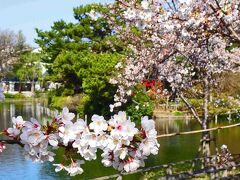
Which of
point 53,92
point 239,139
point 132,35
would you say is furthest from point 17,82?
point 132,35

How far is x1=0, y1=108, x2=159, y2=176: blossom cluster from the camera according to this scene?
2.35 metres

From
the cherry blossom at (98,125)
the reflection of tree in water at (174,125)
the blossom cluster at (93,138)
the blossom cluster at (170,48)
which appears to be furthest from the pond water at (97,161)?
the cherry blossom at (98,125)

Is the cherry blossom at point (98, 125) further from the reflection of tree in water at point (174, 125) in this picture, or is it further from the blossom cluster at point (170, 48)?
the reflection of tree in water at point (174, 125)

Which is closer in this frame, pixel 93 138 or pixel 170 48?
pixel 93 138

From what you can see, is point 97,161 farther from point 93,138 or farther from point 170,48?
point 93,138

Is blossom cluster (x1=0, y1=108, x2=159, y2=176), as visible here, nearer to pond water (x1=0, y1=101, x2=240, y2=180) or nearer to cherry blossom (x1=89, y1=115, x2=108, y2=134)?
cherry blossom (x1=89, y1=115, x2=108, y2=134)

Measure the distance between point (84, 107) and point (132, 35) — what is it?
1995cm

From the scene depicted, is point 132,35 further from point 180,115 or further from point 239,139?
point 180,115

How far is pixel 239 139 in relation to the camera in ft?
74.4

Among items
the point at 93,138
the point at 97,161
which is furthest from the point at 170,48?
the point at 93,138

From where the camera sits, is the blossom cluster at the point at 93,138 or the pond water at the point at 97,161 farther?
the pond water at the point at 97,161

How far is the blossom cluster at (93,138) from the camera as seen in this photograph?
235 cm

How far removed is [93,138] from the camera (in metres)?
2.40

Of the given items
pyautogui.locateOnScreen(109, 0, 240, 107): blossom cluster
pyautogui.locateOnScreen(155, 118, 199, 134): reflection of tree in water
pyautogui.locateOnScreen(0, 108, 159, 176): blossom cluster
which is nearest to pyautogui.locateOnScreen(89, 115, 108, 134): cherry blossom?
pyautogui.locateOnScreen(0, 108, 159, 176): blossom cluster
